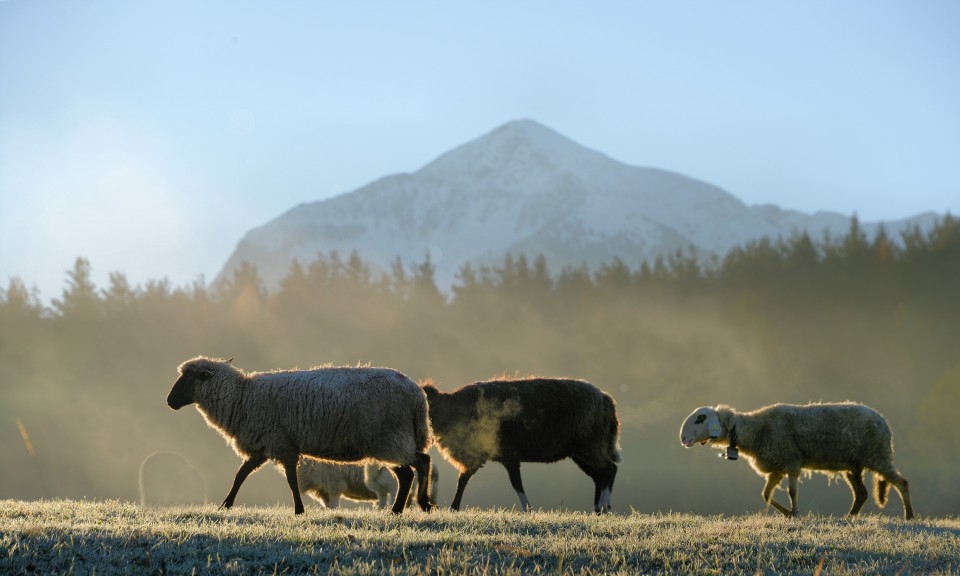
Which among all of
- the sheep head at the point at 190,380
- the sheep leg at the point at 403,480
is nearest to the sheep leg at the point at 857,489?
the sheep leg at the point at 403,480

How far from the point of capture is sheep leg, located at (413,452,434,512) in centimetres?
1529

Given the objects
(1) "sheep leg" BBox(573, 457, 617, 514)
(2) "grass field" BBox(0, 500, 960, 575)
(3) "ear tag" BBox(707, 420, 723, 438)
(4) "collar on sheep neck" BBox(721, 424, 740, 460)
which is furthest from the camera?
(3) "ear tag" BBox(707, 420, 723, 438)

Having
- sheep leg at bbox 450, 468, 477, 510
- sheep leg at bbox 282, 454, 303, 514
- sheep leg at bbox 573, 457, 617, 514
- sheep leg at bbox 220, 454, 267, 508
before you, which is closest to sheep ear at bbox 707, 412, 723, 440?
sheep leg at bbox 573, 457, 617, 514

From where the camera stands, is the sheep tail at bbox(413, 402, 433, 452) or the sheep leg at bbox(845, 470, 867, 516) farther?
the sheep leg at bbox(845, 470, 867, 516)

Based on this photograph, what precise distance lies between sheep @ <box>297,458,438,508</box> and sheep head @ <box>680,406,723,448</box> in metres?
6.72

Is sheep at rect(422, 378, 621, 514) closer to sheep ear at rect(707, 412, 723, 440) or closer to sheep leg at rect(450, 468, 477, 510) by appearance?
sheep leg at rect(450, 468, 477, 510)

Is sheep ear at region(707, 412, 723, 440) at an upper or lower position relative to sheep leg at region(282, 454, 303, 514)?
upper

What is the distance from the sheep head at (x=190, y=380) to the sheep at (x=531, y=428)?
15.6 feet

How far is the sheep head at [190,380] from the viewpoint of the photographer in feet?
53.7

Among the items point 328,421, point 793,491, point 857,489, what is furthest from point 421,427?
point 857,489

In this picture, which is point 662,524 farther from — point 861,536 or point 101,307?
point 101,307

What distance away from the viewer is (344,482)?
2212cm

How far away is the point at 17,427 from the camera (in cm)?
6944

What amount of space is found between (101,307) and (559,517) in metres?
83.8
